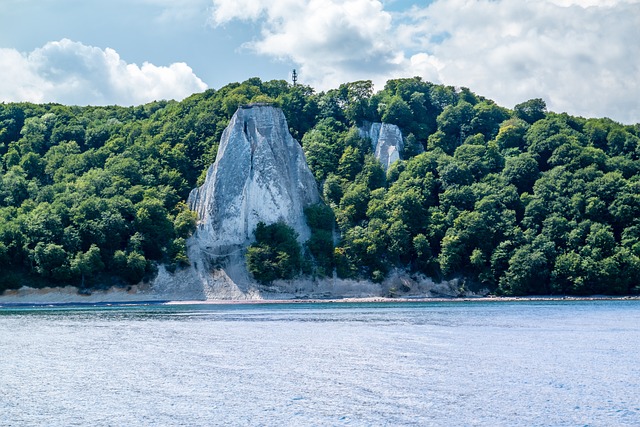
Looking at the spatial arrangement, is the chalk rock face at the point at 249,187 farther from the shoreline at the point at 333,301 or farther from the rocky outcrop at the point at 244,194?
the shoreline at the point at 333,301

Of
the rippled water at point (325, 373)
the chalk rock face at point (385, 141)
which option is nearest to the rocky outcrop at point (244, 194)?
the chalk rock face at point (385, 141)

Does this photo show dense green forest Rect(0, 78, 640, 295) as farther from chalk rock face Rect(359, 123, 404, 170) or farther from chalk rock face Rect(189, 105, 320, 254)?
chalk rock face Rect(189, 105, 320, 254)

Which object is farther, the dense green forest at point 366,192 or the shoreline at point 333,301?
the dense green forest at point 366,192

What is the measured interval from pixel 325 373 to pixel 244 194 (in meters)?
66.4

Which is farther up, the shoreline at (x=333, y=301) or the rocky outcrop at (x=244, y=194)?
the rocky outcrop at (x=244, y=194)

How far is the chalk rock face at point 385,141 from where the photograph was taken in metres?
113

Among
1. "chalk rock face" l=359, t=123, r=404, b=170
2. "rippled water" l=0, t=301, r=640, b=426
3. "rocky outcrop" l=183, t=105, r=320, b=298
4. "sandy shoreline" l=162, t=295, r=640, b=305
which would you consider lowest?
"rippled water" l=0, t=301, r=640, b=426

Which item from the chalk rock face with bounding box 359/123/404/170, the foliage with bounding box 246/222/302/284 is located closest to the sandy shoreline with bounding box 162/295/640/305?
the foliage with bounding box 246/222/302/284

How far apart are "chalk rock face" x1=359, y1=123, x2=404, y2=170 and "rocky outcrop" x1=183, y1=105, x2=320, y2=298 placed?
15.2m

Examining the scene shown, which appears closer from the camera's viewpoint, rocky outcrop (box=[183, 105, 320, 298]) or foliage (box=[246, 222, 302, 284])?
foliage (box=[246, 222, 302, 284])

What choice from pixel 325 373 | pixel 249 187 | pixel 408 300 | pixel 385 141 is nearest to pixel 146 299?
pixel 249 187

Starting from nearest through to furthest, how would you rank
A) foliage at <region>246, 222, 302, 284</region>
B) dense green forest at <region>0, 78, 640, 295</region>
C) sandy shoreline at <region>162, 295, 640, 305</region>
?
sandy shoreline at <region>162, 295, 640, 305</region>
dense green forest at <region>0, 78, 640, 295</region>
foliage at <region>246, 222, 302, 284</region>

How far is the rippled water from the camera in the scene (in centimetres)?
2302

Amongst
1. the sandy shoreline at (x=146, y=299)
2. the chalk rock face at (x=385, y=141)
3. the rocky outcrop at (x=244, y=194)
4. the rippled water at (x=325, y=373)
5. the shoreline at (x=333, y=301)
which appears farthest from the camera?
the chalk rock face at (x=385, y=141)
